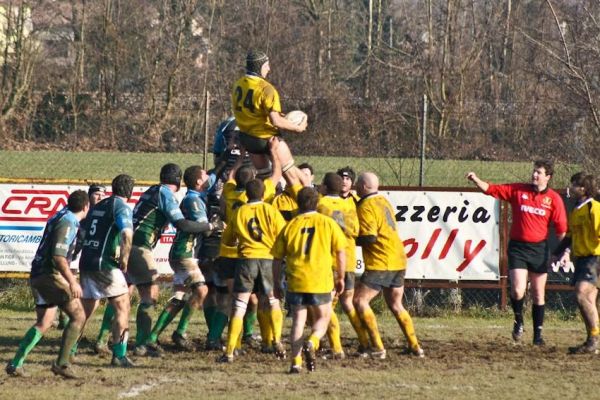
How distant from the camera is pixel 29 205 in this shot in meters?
16.2

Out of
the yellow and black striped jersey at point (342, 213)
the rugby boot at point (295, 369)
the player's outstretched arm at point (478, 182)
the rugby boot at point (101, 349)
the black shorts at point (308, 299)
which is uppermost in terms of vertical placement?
the player's outstretched arm at point (478, 182)

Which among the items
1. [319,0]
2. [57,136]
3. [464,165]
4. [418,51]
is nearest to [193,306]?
[464,165]

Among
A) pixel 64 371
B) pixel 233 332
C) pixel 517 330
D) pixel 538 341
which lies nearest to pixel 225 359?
pixel 233 332

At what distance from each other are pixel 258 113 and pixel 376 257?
198 centimetres

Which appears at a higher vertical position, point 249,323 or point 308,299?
point 308,299

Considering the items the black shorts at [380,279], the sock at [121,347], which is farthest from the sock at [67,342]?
the black shorts at [380,279]

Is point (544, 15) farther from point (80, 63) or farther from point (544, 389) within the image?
point (544, 389)

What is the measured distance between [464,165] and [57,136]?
9953mm

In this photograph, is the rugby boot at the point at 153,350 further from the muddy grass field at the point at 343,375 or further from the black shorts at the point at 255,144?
the black shorts at the point at 255,144

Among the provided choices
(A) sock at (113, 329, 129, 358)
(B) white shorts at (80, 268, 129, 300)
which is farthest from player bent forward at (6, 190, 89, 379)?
(A) sock at (113, 329, 129, 358)

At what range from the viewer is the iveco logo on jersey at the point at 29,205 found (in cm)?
1619

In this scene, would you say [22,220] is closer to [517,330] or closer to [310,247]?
[310,247]

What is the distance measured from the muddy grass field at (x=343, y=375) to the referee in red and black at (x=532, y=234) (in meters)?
0.46

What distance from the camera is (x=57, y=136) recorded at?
90.1 feet
